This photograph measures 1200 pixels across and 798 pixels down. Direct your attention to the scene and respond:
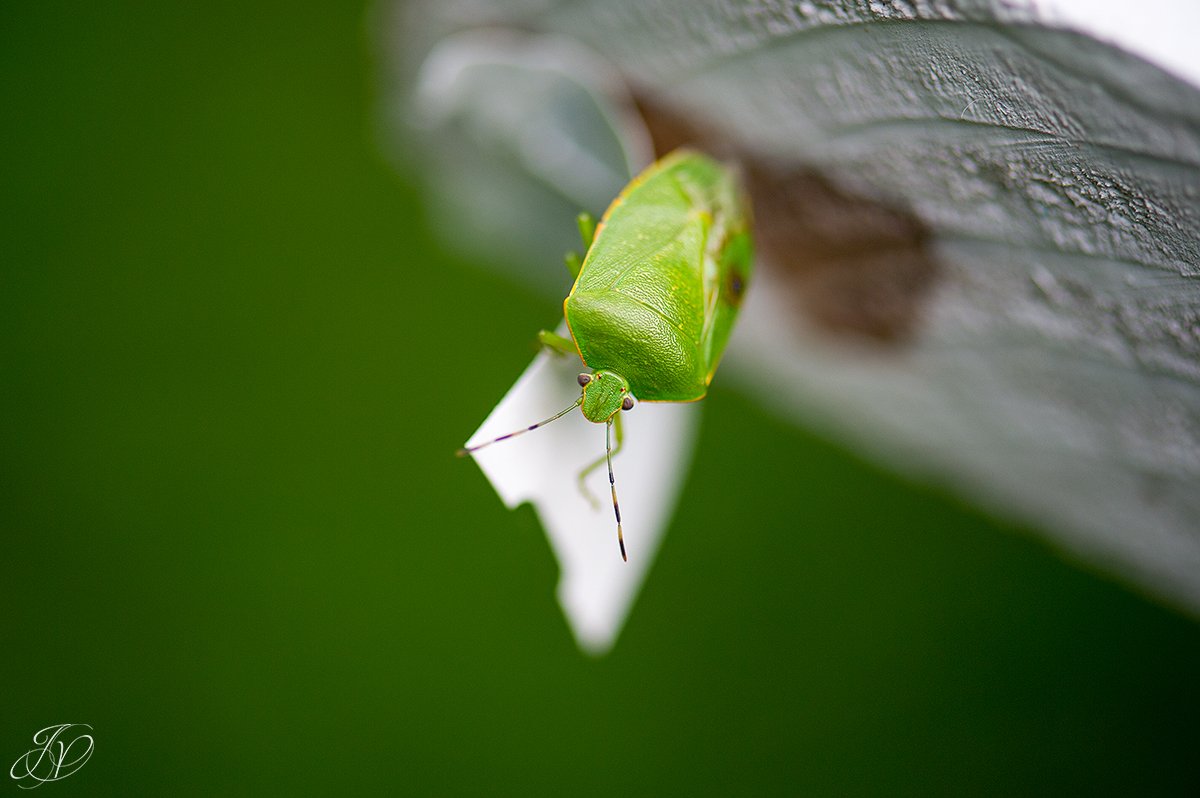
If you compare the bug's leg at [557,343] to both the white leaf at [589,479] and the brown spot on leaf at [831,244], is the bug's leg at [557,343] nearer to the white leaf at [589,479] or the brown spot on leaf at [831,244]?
the white leaf at [589,479]

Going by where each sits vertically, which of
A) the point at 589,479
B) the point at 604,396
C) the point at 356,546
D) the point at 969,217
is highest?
the point at 969,217

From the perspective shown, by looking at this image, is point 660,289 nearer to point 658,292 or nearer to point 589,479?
point 658,292

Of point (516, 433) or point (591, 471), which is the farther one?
point (591, 471)

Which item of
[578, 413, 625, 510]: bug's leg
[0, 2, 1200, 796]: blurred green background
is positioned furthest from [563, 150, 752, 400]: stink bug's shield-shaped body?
[0, 2, 1200, 796]: blurred green background

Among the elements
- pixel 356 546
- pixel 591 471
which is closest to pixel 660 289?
pixel 591 471

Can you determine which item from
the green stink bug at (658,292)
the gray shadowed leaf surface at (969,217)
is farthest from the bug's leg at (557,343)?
the gray shadowed leaf surface at (969,217)

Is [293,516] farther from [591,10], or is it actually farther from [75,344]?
[591,10]

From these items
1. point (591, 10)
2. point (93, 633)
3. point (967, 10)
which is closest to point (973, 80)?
point (967, 10)
